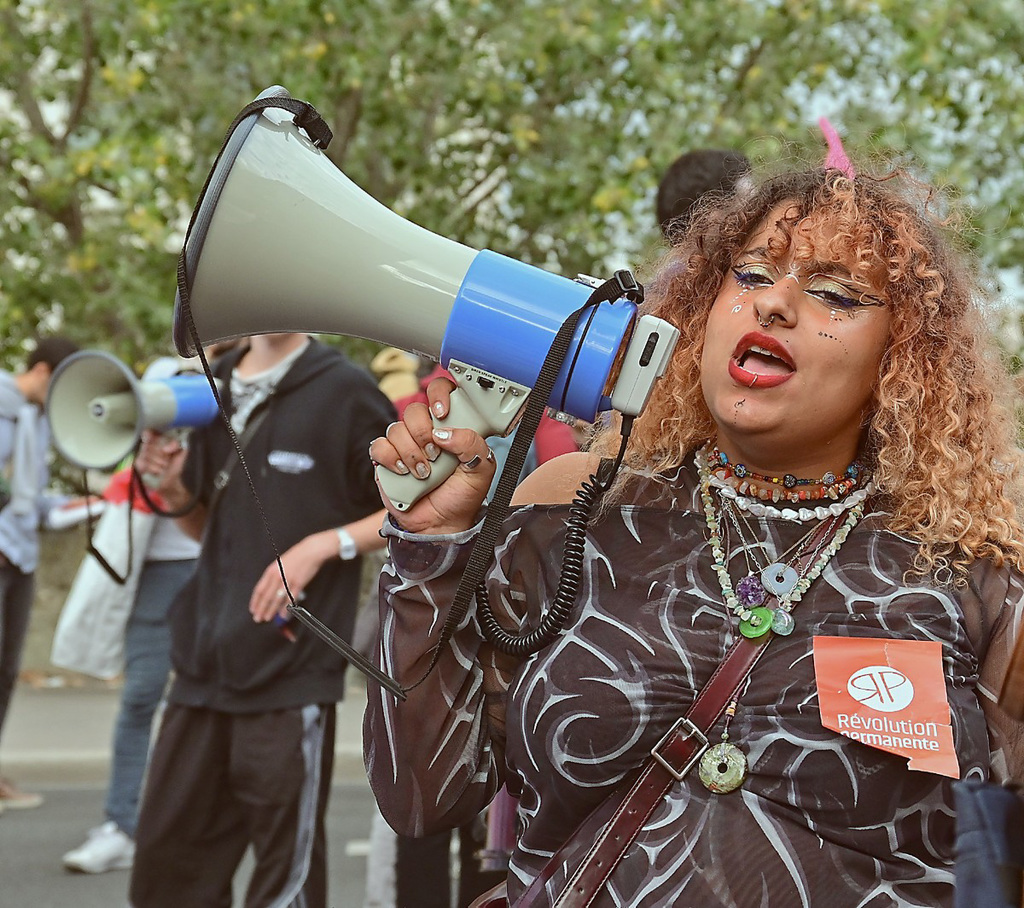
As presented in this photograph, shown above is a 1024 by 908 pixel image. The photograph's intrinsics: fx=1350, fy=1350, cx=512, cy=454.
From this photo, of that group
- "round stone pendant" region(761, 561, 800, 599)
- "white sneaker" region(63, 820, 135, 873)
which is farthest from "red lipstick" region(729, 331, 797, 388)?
"white sneaker" region(63, 820, 135, 873)

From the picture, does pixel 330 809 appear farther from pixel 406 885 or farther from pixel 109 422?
pixel 109 422

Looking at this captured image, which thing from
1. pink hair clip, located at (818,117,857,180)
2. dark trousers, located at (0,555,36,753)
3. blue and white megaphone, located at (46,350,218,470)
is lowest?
dark trousers, located at (0,555,36,753)

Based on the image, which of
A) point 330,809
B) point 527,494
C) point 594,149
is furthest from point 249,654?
point 594,149

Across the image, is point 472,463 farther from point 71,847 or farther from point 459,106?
point 459,106

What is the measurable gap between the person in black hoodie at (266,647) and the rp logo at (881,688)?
1.79 meters

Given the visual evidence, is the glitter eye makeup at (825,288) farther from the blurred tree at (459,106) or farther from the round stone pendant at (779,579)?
the blurred tree at (459,106)

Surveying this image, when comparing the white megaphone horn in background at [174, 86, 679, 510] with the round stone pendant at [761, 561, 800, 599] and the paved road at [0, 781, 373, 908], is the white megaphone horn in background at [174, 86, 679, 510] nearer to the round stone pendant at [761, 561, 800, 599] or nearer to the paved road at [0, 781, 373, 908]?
the round stone pendant at [761, 561, 800, 599]

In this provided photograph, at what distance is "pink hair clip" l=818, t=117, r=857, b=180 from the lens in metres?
1.94

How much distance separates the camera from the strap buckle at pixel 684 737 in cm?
161

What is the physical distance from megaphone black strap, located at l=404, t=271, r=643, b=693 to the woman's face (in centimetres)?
16

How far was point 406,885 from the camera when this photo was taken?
362cm

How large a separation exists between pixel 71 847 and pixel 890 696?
4.57m

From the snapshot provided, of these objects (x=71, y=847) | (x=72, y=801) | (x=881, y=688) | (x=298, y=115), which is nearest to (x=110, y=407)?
(x=298, y=115)

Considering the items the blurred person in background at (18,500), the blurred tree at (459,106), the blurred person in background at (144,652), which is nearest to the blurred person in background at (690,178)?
the blurred person in background at (144,652)
